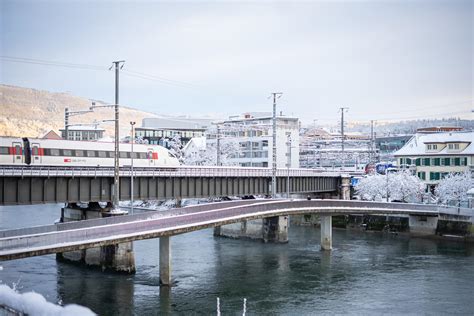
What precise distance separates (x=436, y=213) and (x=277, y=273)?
31.8m

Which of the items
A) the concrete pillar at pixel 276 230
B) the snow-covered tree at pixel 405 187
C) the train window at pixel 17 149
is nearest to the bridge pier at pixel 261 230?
the concrete pillar at pixel 276 230

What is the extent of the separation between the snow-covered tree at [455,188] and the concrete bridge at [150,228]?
73.9ft

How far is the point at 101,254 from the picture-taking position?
47.4 m

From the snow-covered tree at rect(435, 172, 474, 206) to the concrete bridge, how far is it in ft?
73.9

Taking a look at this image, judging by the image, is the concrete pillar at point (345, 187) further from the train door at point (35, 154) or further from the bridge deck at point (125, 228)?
the train door at point (35, 154)

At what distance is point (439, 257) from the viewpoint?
56406 mm

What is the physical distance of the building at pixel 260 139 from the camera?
427 feet

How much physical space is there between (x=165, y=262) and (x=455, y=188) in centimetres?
5387

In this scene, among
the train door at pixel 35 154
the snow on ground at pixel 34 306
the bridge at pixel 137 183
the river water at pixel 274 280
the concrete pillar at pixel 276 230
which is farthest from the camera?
the concrete pillar at pixel 276 230

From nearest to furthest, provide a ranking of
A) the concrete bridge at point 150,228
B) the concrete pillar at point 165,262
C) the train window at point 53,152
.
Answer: the concrete bridge at point 150,228, the concrete pillar at point 165,262, the train window at point 53,152

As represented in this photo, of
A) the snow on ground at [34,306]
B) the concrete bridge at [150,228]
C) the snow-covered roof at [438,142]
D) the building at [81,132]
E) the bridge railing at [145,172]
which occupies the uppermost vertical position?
the building at [81,132]

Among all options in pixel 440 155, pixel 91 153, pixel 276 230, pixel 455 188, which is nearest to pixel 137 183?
pixel 91 153

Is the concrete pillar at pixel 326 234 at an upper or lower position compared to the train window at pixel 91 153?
lower

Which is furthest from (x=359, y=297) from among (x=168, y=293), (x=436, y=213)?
(x=436, y=213)
